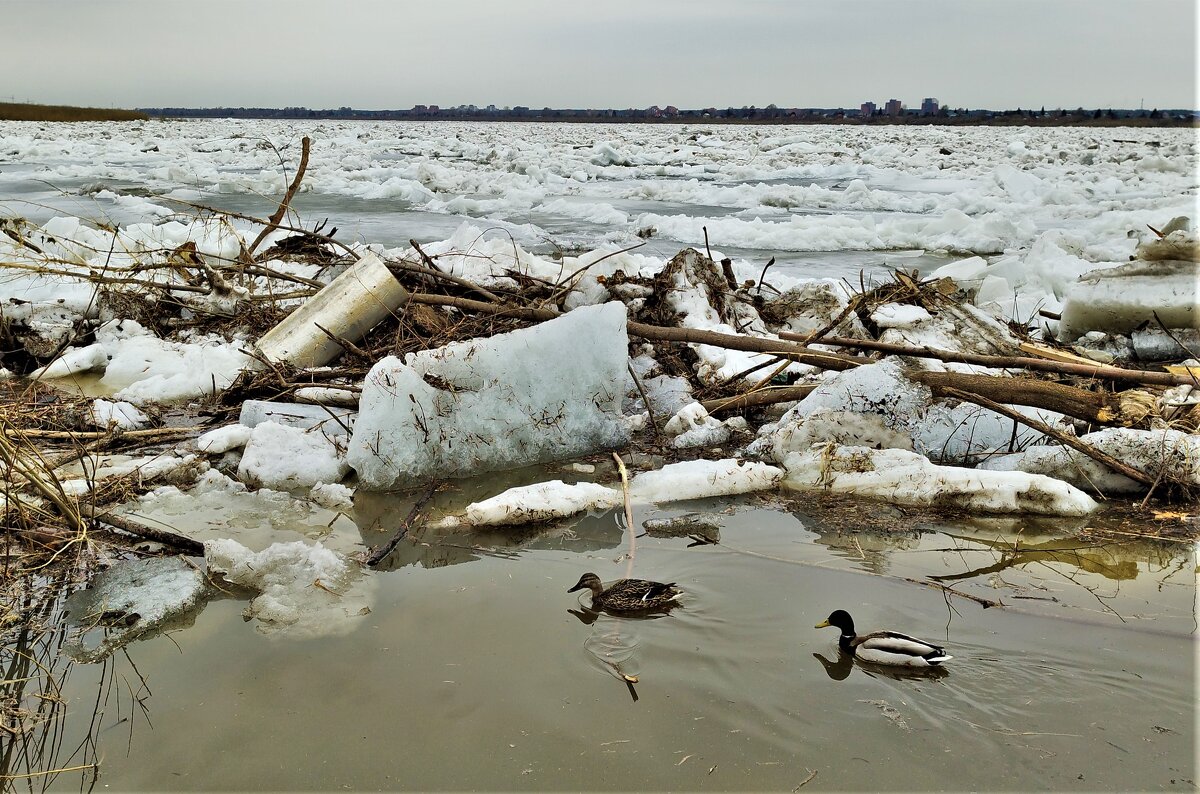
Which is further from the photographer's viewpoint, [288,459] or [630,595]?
A: [288,459]

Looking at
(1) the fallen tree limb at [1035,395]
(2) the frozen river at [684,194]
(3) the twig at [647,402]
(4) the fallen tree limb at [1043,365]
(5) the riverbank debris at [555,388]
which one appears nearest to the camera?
(5) the riverbank debris at [555,388]

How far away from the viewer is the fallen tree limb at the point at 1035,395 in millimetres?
3967

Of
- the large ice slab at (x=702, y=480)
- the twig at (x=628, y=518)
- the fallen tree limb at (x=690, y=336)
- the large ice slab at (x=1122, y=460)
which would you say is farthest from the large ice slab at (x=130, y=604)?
the large ice slab at (x=1122, y=460)

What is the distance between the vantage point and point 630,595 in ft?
8.21

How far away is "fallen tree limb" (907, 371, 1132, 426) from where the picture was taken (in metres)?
3.97

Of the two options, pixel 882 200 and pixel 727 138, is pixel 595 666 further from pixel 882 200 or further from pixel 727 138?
pixel 727 138

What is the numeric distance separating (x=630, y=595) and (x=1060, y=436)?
2.24m

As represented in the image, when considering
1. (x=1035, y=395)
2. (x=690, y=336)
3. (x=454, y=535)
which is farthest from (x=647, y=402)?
(x=1035, y=395)

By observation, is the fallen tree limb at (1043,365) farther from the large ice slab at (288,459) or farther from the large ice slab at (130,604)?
the large ice slab at (130,604)

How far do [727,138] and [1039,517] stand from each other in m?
31.6

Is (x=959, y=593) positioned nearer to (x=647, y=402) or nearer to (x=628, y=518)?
(x=628, y=518)

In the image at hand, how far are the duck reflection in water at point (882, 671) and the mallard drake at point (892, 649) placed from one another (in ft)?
0.04

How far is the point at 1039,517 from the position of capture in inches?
130

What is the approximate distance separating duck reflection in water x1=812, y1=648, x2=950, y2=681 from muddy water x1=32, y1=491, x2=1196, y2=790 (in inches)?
0.5
